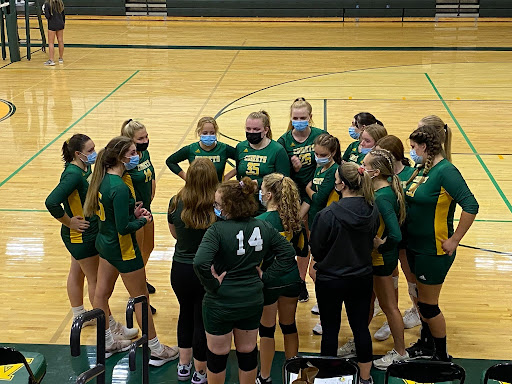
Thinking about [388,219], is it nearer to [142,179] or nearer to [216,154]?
[216,154]

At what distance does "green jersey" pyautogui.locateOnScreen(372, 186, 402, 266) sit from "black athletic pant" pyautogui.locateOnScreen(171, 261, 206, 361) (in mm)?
1190

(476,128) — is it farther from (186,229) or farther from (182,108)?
(186,229)

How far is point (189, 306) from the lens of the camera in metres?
4.61

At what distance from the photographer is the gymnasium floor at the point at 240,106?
588 centimetres

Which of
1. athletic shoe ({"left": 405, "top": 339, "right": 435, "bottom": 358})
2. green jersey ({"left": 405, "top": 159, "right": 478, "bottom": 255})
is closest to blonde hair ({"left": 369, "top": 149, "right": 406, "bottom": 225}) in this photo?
green jersey ({"left": 405, "top": 159, "right": 478, "bottom": 255})

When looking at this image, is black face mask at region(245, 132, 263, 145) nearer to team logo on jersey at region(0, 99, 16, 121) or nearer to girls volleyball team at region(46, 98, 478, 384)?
girls volleyball team at region(46, 98, 478, 384)

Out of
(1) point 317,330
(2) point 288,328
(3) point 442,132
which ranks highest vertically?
(3) point 442,132

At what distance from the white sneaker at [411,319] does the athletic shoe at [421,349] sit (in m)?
0.36

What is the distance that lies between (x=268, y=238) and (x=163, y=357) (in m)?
1.52

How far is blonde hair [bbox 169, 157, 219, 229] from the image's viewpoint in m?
4.36

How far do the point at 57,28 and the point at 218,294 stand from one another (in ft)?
40.7

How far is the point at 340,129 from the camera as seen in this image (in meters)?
10.6

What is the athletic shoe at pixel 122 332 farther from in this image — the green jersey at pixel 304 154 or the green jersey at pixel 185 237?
the green jersey at pixel 304 154

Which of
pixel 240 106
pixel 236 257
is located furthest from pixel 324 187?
pixel 240 106
